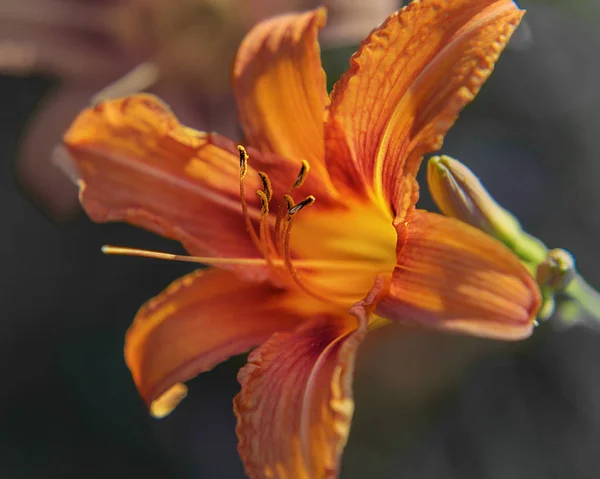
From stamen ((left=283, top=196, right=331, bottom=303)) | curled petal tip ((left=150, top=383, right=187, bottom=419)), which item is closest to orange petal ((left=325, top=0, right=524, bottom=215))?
stamen ((left=283, top=196, right=331, bottom=303))

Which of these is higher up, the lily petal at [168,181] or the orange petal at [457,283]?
the lily petal at [168,181]

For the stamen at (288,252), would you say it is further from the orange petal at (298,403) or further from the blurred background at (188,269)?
the blurred background at (188,269)

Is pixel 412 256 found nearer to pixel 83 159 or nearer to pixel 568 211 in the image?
pixel 83 159

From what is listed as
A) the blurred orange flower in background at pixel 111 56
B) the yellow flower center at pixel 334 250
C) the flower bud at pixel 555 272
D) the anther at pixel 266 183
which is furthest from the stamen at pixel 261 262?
the blurred orange flower in background at pixel 111 56

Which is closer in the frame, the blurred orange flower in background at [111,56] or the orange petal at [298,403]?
the orange petal at [298,403]

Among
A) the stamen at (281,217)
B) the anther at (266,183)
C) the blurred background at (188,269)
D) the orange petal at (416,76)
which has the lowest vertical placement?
the blurred background at (188,269)

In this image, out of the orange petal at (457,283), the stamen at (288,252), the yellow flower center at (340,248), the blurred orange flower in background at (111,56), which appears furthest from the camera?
the blurred orange flower in background at (111,56)

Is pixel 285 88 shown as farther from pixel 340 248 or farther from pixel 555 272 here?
pixel 555 272

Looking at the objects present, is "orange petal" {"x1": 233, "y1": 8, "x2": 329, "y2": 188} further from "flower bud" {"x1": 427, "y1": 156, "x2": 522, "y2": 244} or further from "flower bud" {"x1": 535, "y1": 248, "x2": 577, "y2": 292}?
"flower bud" {"x1": 535, "y1": 248, "x2": 577, "y2": 292}
